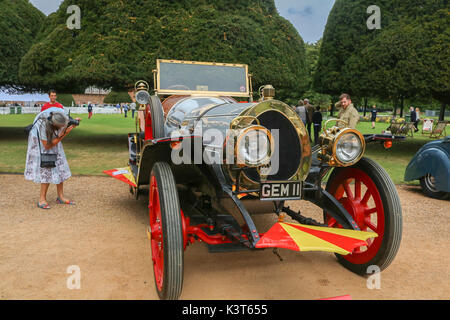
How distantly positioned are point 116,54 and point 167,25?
6.26ft

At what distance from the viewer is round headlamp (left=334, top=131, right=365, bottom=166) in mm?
2734

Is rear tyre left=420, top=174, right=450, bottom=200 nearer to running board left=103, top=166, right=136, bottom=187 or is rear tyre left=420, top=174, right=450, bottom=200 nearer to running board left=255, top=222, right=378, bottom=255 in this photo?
running board left=255, top=222, right=378, bottom=255

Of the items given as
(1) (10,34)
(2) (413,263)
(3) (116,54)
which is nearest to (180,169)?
(2) (413,263)

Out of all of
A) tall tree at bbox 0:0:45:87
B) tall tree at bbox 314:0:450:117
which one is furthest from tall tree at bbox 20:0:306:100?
tall tree at bbox 314:0:450:117

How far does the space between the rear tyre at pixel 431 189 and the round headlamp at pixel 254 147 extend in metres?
4.58

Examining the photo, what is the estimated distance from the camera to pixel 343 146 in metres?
2.76

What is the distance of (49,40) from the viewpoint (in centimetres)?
1180

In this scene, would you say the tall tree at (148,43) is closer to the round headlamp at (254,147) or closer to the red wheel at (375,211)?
the red wheel at (375,211)

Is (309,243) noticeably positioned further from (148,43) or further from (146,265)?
(148,43)

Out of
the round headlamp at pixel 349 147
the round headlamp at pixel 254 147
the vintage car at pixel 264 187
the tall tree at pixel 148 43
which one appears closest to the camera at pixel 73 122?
the vintage car at pixel 264 187

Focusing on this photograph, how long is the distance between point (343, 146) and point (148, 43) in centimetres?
986

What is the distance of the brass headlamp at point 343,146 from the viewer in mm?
2715

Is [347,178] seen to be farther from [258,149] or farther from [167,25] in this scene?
[167,25]
